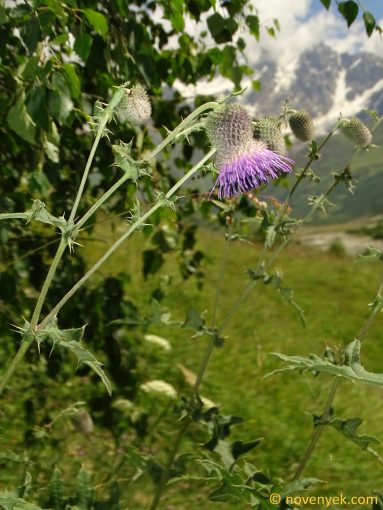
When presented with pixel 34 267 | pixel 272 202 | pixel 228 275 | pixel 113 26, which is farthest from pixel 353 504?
pixel 228 275

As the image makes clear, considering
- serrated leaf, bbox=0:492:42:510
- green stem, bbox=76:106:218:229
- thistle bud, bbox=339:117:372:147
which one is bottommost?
serrated leaf, bbox=0:492:42:510

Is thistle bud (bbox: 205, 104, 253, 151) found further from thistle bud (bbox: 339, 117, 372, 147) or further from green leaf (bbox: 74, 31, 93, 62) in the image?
thistle bud (bbox: 339, 117, 372, 147)

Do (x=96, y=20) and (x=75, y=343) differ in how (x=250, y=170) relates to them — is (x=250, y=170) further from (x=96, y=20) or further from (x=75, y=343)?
(x=96, y=20)

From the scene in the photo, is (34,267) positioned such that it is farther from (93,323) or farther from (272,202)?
(272,202)

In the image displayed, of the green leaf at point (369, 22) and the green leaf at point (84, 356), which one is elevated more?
the green leaf at point (369, 22)

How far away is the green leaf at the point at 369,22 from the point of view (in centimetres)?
237

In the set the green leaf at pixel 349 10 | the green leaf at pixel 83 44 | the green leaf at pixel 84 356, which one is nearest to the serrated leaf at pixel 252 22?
the green leaf at pixel 349 10

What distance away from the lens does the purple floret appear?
160cm

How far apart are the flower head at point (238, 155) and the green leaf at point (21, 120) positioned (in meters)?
0.78

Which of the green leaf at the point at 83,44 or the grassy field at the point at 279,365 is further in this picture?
the grassy field at the point at 279,365

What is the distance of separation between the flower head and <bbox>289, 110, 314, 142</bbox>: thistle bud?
69 cm

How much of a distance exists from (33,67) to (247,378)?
4.54 meters

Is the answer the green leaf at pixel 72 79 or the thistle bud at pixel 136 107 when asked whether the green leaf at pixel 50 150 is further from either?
the thistle bud at pixel 136 107

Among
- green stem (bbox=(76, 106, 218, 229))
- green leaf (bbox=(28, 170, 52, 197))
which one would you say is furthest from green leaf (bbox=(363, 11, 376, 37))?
green leaf (bbox=(28, 170, 52, 197))
